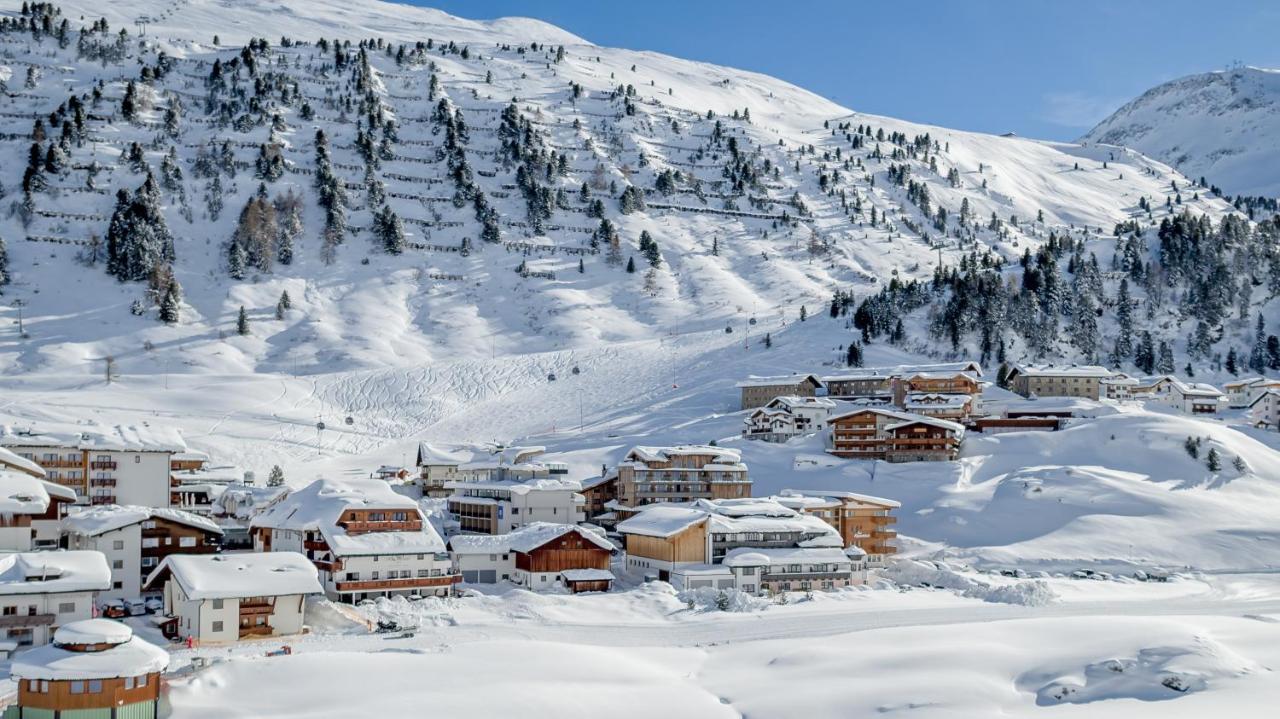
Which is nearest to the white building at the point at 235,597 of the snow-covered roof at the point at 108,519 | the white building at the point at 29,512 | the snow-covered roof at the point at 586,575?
the snow-covered roof at the point at 108,519

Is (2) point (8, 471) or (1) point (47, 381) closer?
(2) point (8, 471)

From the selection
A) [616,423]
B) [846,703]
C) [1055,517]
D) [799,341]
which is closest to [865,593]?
[1055,517]

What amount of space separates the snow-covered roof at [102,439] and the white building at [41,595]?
82.2 ft

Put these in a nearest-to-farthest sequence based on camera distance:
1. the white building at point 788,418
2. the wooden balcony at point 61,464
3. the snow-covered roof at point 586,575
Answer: the snow-covered roof at point 586,575, the wooden balcony at point 61,464, the white building at point 788,418

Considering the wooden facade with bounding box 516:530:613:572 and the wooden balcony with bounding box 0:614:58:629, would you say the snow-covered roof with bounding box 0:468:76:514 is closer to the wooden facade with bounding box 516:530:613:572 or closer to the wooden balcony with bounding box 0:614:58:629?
the wooden balcony with bounding box 0:614:58:629

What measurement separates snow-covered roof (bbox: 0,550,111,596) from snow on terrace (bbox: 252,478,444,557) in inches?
421

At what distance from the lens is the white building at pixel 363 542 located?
51062 mm

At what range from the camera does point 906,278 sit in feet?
580

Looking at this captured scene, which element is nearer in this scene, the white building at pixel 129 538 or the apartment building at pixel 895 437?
the white building at pixel 129 538

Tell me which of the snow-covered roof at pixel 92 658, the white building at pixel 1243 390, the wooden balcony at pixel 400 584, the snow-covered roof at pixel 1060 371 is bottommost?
the wooden balcony at pixel 400 584

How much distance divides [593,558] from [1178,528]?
37277 mm

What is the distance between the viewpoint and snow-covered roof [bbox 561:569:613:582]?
2194 inches

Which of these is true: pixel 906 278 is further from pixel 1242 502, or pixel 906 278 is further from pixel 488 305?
pixel 1242 502

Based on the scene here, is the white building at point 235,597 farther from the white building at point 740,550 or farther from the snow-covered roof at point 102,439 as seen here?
the snow-covered roof at point 102,439
